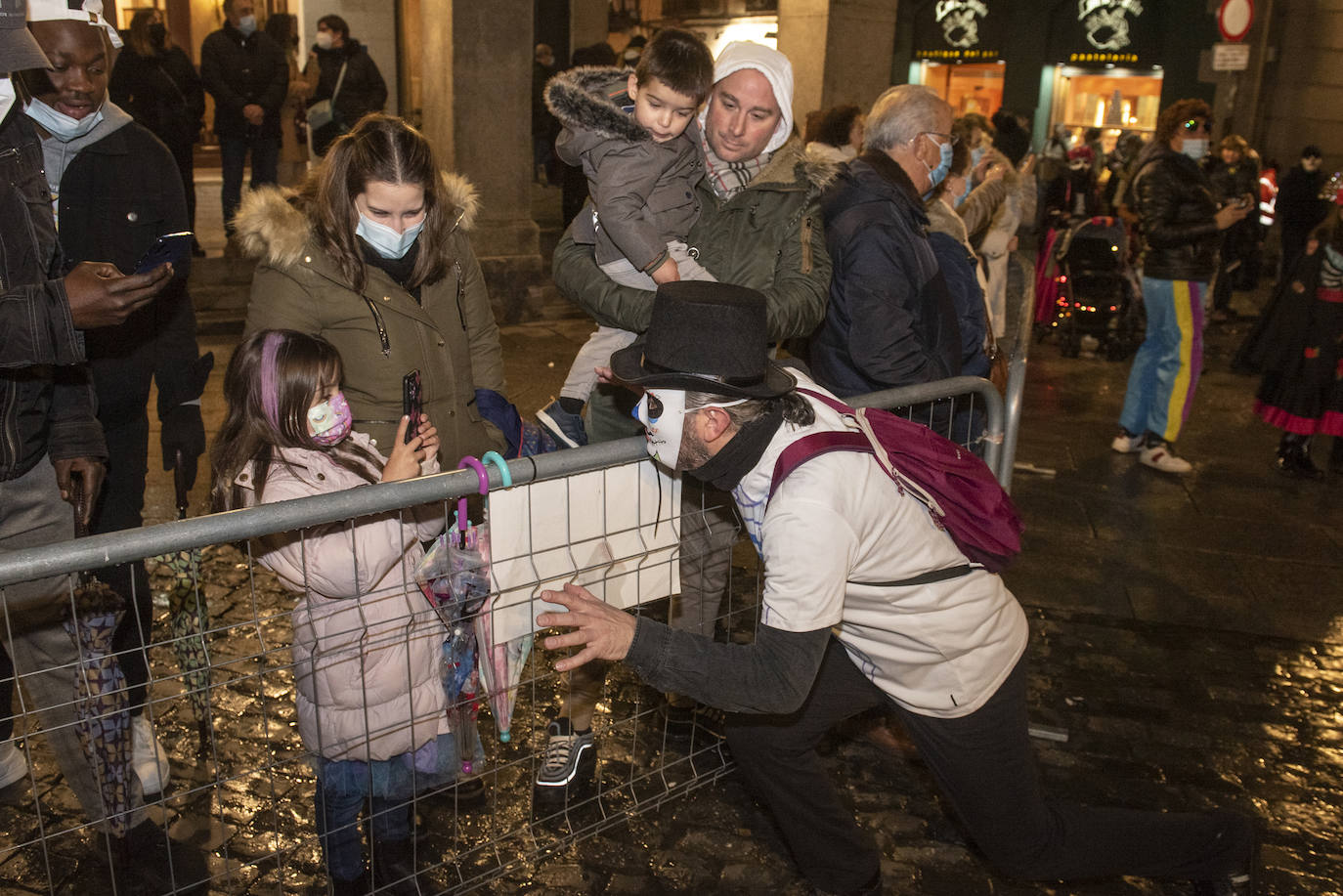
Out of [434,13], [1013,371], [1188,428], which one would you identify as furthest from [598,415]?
[434,13]

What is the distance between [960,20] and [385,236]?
81.7 ft

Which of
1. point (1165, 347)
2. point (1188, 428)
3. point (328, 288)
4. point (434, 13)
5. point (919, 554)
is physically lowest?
point (1188, 428)

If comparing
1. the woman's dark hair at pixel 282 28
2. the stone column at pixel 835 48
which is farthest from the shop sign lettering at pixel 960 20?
the woman's dark hair at pixel 282 28

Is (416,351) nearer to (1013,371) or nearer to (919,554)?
(919,554)

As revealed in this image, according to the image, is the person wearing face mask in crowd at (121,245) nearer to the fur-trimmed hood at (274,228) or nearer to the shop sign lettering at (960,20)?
the fur-trimmed hood at (274,228)

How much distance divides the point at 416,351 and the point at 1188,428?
7.08 m

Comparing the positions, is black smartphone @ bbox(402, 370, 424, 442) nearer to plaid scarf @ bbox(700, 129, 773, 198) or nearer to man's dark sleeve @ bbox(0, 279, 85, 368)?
man's dark sleeve @ bbox(0, 279, 85, 368)

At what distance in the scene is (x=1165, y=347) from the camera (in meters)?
7.32

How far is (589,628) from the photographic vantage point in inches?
96.1

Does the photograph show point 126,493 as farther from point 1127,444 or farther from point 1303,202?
point 1303,202

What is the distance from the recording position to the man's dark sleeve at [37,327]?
2.72m

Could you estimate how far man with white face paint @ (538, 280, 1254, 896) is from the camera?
248 cm

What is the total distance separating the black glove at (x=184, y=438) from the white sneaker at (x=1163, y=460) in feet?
20.0

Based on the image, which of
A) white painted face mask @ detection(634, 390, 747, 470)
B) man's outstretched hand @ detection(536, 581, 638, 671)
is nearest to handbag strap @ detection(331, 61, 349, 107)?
white painted face mask @ detection(634, 390, 747, 470)
